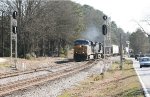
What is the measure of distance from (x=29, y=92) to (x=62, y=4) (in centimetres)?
7139

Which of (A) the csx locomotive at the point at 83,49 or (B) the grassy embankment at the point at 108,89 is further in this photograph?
(A) the csx locomotive at the point at 83,49

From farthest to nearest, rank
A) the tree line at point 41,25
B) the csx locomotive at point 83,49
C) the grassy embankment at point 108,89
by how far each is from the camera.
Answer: the tree line at point 41,25 → the csx locomotive at point 83,49 → the grassy embankment at point 108,89

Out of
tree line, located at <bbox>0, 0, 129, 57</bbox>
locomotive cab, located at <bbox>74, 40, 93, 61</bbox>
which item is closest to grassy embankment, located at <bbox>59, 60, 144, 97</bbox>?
locomotive cab, located at <bbox>74, 40, 93, 61</bbox>

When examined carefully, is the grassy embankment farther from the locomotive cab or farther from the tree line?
the tree line

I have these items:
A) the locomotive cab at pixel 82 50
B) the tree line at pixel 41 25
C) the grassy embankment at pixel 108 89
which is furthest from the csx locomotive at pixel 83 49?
the grassy embankment at pixel 108 89

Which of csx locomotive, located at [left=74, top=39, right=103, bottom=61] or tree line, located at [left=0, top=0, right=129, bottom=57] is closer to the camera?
csx locomotive, located at [left=74, top=39, right=103, bottom=61]

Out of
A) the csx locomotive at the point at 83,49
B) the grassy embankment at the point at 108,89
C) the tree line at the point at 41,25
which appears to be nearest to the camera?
the grassy embankment at the point at 108,89

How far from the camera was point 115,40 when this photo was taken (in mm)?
175875

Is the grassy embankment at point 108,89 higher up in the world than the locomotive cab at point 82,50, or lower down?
lower down

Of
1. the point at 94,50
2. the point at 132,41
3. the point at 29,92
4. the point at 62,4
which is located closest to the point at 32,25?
the point at 94,50

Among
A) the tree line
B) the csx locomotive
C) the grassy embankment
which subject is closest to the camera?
the grassy embankment

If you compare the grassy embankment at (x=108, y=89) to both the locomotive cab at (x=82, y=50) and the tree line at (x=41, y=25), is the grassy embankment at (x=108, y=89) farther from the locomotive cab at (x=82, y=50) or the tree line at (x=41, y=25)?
the tree line at (x=41, y=25)

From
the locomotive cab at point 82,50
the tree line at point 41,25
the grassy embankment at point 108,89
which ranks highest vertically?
the tree line at point 41,25

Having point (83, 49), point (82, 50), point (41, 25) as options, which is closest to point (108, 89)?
point (83, 49)
